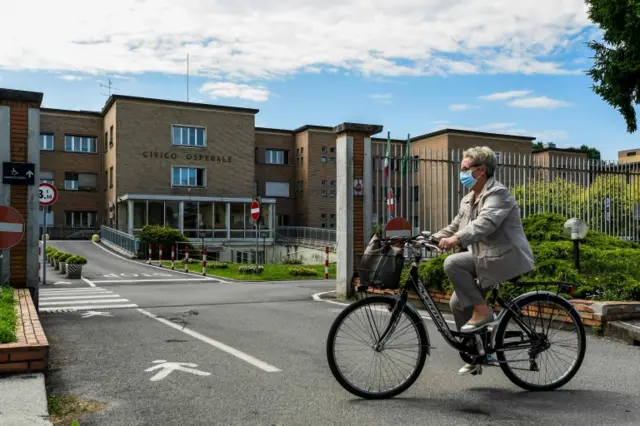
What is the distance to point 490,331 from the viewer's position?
480 cm

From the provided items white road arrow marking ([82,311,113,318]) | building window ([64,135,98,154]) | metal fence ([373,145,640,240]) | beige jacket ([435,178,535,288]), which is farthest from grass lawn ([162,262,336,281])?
A: building window ([64,135,98,154])

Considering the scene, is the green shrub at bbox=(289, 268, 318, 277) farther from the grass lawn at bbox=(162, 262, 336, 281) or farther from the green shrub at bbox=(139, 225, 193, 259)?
the green shrub at bbox=(139, 225, 193, 259)

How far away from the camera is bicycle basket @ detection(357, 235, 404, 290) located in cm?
454

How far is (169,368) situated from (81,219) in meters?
48.2

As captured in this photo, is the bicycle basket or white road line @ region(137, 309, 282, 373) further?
white road line @ region(137, 309, 282, 373)

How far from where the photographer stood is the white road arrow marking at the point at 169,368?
5.57 meters

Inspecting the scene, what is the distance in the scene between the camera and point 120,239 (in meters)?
36.2

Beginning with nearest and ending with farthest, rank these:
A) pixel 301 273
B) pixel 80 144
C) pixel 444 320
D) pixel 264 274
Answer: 1. pixel 444 320
2. pixel 264 274
3. pixel 301 273
4. pixel 80 144

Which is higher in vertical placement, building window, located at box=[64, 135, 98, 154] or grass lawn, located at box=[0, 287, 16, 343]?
building window, located at box=[64, 135, 98, 154]

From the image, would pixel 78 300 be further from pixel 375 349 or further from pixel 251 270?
pixel 375 349

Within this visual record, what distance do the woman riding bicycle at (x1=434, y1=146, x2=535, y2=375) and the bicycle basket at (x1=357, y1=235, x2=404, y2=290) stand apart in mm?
350

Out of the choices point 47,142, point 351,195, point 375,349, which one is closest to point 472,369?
point 375,349

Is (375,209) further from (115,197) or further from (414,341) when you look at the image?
(115,197)

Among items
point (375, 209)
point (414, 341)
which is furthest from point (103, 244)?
point (414, 341)
